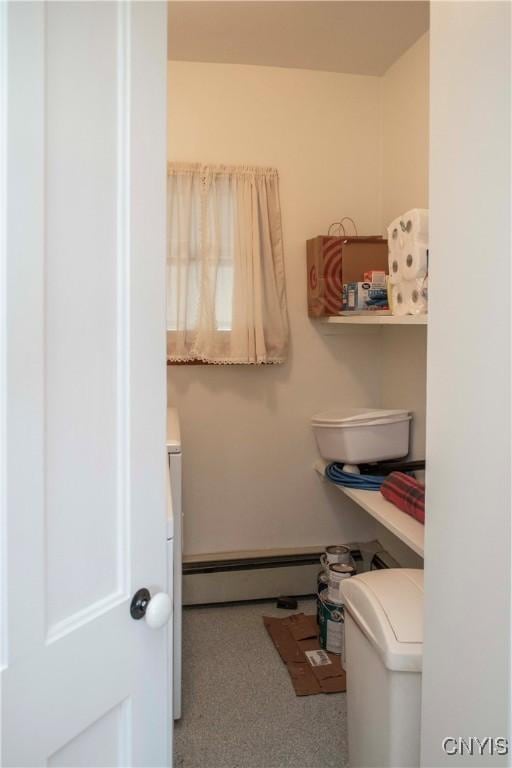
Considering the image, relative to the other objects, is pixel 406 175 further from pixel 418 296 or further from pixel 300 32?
pixel 418 296

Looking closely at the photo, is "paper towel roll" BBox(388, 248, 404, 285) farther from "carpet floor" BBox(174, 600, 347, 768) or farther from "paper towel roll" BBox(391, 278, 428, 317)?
"carpet floor" BBox(174, 600, 347, 768)

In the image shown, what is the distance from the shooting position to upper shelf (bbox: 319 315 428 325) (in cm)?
218

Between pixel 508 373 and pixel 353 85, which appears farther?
pixel 353 85

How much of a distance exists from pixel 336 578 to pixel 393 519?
1.83ft

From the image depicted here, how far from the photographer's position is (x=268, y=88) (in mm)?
3139

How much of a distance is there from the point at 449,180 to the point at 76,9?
2.72 feet

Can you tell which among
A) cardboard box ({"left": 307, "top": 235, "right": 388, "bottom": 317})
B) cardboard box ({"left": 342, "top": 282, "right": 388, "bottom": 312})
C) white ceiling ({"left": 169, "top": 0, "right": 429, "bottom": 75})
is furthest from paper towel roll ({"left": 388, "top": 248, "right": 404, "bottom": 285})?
white ceiling ({"left": 169, "top": 0, "right": 429, "bottom": 75})

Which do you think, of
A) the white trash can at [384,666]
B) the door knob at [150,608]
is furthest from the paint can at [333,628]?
the door knob at [150,608]

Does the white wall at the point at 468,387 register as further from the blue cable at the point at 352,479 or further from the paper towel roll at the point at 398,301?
the blue cable at the point at 352,479

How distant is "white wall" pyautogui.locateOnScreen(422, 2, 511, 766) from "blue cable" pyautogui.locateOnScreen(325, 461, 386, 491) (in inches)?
51.8

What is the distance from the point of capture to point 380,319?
8.27 feet

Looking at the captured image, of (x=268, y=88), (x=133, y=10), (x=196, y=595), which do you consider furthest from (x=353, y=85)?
(x=196, y=595)

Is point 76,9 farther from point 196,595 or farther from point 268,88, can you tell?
point 196,595

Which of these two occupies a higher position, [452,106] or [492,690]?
[452,106]
